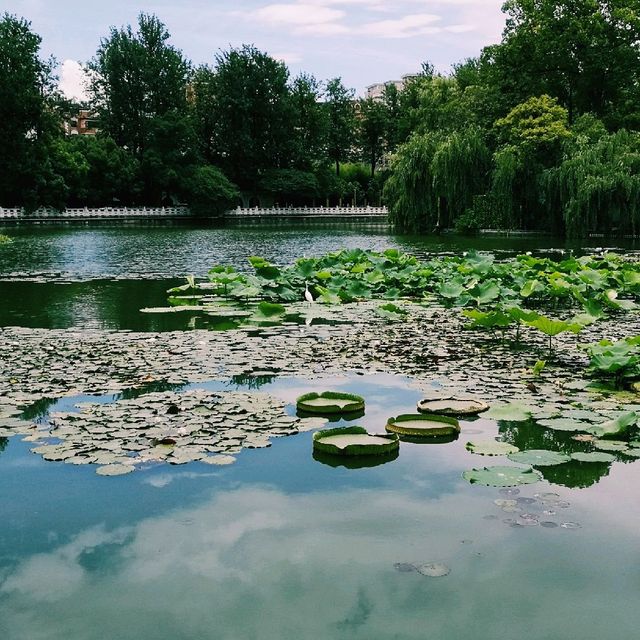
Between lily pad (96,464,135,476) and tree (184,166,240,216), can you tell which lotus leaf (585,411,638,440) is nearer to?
lily pad (96,464,135,476)

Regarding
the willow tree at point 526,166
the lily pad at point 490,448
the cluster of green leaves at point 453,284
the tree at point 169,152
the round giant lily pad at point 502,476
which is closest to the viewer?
the round giant lily pad at point 502,476

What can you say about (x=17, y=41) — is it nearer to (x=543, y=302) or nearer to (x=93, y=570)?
(x=543, y=302)

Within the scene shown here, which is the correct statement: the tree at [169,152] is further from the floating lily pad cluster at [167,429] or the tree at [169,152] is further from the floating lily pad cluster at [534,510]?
the floating lily pad cluster at [534,510]

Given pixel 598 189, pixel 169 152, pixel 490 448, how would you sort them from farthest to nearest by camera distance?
pixel 169 152
pixel 598 189
pixel 490 448

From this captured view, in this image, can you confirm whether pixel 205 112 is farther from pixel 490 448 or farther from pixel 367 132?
pixel 490 448

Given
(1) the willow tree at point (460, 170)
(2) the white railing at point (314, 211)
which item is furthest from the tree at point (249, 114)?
(1) the willow tree at point (460, 170)

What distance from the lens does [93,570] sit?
6.97 feet

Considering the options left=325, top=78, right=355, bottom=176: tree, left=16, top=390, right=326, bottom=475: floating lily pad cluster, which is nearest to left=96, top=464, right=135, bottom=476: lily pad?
left=16, top=390, right=326, bottom=475: floating lily pad cluster

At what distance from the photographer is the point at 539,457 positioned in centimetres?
298

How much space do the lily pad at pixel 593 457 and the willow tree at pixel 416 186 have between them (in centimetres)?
2144

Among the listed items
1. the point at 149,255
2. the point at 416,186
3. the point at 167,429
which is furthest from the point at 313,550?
the point at 416,186

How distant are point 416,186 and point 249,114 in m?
28.9

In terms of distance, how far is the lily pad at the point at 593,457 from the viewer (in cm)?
297

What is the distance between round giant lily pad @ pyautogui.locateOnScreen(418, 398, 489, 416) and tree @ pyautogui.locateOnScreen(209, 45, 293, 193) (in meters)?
47.9
